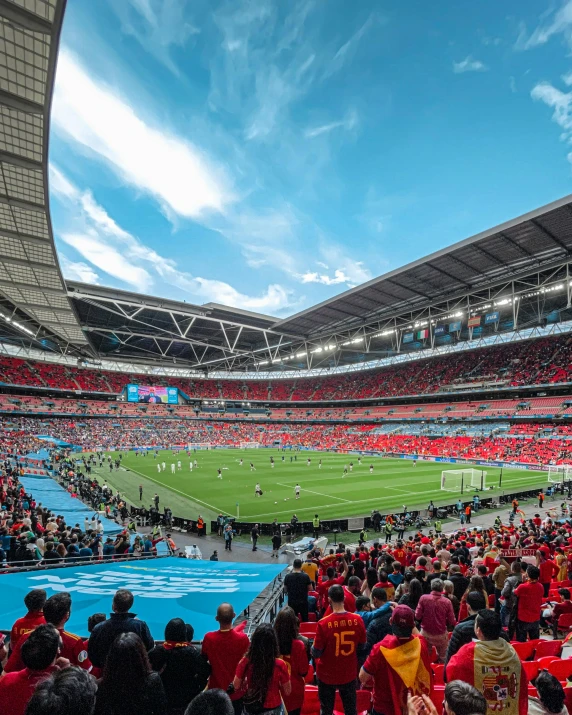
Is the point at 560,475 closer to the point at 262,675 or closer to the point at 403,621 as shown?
the point at 403,621

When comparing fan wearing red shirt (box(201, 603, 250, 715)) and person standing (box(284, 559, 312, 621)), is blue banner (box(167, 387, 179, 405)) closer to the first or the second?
person standing (box(284, 559, 312, 621))

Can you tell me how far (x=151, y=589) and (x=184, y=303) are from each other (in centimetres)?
4002

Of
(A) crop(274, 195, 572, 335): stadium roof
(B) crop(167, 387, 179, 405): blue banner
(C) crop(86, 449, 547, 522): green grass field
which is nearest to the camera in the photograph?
(C) crop(86, 449, 547, 522): green grass field

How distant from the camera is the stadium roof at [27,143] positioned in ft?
36.1

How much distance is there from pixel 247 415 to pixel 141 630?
283ft

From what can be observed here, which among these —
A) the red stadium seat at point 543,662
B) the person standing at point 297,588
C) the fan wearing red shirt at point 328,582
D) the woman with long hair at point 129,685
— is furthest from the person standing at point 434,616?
the woman with long hair at point 129,685

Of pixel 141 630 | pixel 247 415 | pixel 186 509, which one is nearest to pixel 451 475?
pixel 186 509

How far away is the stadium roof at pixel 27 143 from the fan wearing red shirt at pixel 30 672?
550 inches

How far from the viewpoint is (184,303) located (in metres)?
45.6

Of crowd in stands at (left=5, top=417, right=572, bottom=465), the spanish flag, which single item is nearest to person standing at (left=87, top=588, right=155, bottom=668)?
the spanish flag

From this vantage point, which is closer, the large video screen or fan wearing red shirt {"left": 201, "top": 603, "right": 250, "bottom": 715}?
fan wearing red shirt {"left": 201, "top": 603, "right": 250, "bottom": 715}

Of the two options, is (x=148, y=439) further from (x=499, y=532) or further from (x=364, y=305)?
(x=499, y=532)

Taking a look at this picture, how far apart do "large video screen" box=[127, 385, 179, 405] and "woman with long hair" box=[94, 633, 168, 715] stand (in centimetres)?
6740

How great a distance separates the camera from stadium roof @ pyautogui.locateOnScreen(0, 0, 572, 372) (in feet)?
42.5
